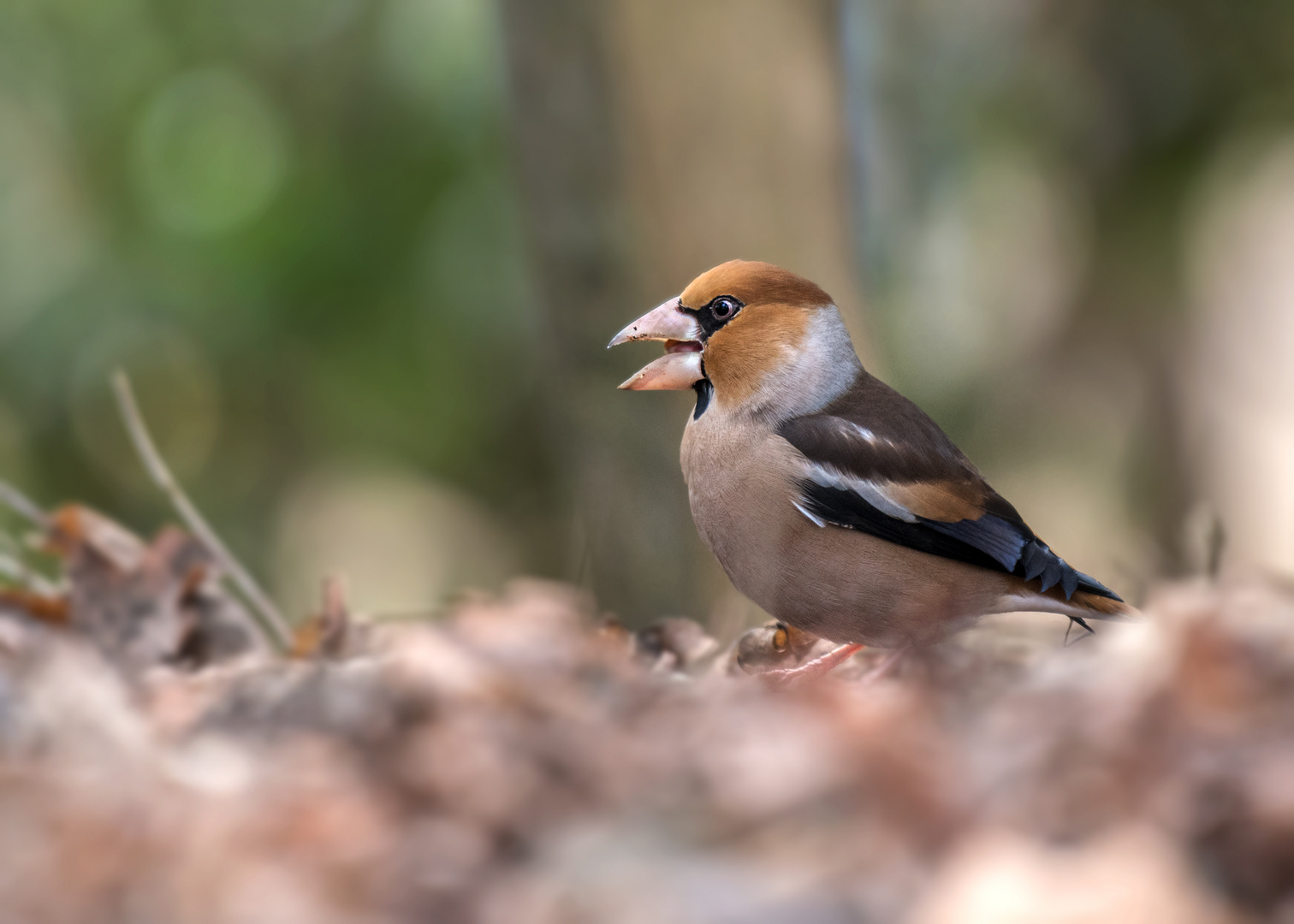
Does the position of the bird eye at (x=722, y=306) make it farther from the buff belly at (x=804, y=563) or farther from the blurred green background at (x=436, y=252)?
the blurred green background at (x=436, y=252)

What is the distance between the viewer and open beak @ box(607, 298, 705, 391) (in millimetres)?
2717

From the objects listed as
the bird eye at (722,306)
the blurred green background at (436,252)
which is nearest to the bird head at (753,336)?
the bird eye at (722,306)

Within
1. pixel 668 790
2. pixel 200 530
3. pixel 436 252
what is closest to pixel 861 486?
pixel 668 790

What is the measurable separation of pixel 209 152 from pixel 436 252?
8.34ft

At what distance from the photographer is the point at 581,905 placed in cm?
128

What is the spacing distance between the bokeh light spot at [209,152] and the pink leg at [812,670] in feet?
35.4

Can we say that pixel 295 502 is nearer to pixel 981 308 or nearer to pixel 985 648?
pixel 981 308

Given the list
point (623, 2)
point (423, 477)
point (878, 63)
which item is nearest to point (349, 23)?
point (423, 477)

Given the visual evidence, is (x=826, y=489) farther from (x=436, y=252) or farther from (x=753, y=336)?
(x=436, y=252)

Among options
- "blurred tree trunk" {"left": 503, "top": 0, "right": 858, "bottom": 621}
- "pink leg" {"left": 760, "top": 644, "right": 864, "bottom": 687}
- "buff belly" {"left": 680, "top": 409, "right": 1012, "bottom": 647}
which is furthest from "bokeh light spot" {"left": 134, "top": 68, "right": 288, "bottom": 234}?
"pink leg" {"left": 760, "top": 644, "right": 864, "bottom": 687}

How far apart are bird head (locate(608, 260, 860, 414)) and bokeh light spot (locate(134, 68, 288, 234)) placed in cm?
1052

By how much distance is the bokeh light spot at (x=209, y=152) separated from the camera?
12.5 metres

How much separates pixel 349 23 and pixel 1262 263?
900cm

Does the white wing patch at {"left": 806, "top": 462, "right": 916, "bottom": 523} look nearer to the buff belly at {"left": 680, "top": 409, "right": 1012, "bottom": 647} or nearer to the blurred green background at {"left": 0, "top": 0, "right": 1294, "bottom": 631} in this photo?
the buff belly at {"left": 680, "top": 409, "right": 1012, "bottom": 647}
